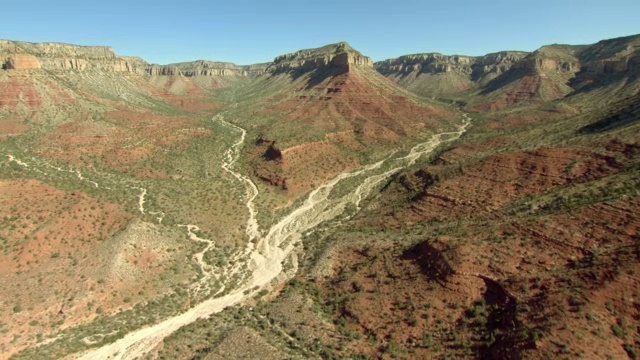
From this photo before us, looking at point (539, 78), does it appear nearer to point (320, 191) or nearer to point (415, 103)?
point (415, 103)

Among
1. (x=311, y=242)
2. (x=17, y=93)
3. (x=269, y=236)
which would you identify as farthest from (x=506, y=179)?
(x=17, y=93)

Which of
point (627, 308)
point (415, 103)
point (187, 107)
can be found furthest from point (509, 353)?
point (187, 107)

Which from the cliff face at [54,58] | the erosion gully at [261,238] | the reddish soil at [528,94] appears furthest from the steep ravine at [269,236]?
the reddish soil at [528,94]

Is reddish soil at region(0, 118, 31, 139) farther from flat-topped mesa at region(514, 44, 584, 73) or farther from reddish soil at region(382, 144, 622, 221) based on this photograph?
flat-topped mesa at region(514, 44, 584, 73)

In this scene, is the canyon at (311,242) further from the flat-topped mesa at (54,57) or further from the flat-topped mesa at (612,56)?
the flat-topped mesa at (612,56)

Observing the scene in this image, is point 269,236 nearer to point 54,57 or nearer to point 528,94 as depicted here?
point 54,57

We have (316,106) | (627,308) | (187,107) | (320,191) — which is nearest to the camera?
(627,308)
